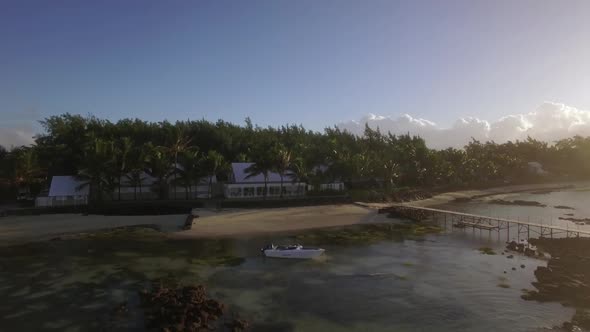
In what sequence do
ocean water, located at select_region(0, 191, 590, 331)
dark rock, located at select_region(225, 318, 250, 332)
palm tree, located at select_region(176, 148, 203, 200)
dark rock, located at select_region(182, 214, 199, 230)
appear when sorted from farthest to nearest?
1. palm tree, located at select_region(176, 148, 203, 200)
2. dark rock, located at select_region(182, 214, 199, 230)
3. ocean water, located at select_region(0, 191, 590, 331)
4. dark rock, located at select_region(225, 318, 250, 332)

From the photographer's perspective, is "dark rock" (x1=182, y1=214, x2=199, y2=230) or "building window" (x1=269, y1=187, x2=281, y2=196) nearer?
"dark rock" (x1=182, y1=214, x2=199, y2=230)

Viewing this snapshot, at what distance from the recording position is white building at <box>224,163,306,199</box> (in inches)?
2488

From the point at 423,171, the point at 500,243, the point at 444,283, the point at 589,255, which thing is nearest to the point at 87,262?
the point at 444,283

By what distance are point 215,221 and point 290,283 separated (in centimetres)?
2240

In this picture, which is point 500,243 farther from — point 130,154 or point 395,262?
Answer: point 130,154

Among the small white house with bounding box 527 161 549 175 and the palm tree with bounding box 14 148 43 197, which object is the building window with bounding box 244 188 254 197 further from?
the small white house with bounding box 527 161 549 175

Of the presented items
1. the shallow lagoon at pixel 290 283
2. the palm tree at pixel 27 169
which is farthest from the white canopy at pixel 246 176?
the palm tree at pixel 27 169

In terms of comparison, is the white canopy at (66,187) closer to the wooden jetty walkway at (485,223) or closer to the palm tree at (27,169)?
the palm tree at (27,169)

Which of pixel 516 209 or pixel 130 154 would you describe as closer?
pixel 130 154

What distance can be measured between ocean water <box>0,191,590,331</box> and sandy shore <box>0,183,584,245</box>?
3.99 metres

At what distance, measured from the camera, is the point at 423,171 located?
85375 millimetres

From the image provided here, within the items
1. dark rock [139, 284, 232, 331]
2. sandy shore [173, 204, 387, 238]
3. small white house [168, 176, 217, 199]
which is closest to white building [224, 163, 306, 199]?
small white house [168, 176, 217, 199]

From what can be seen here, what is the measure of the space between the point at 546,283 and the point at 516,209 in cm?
4270

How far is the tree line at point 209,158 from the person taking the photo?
184 feet
